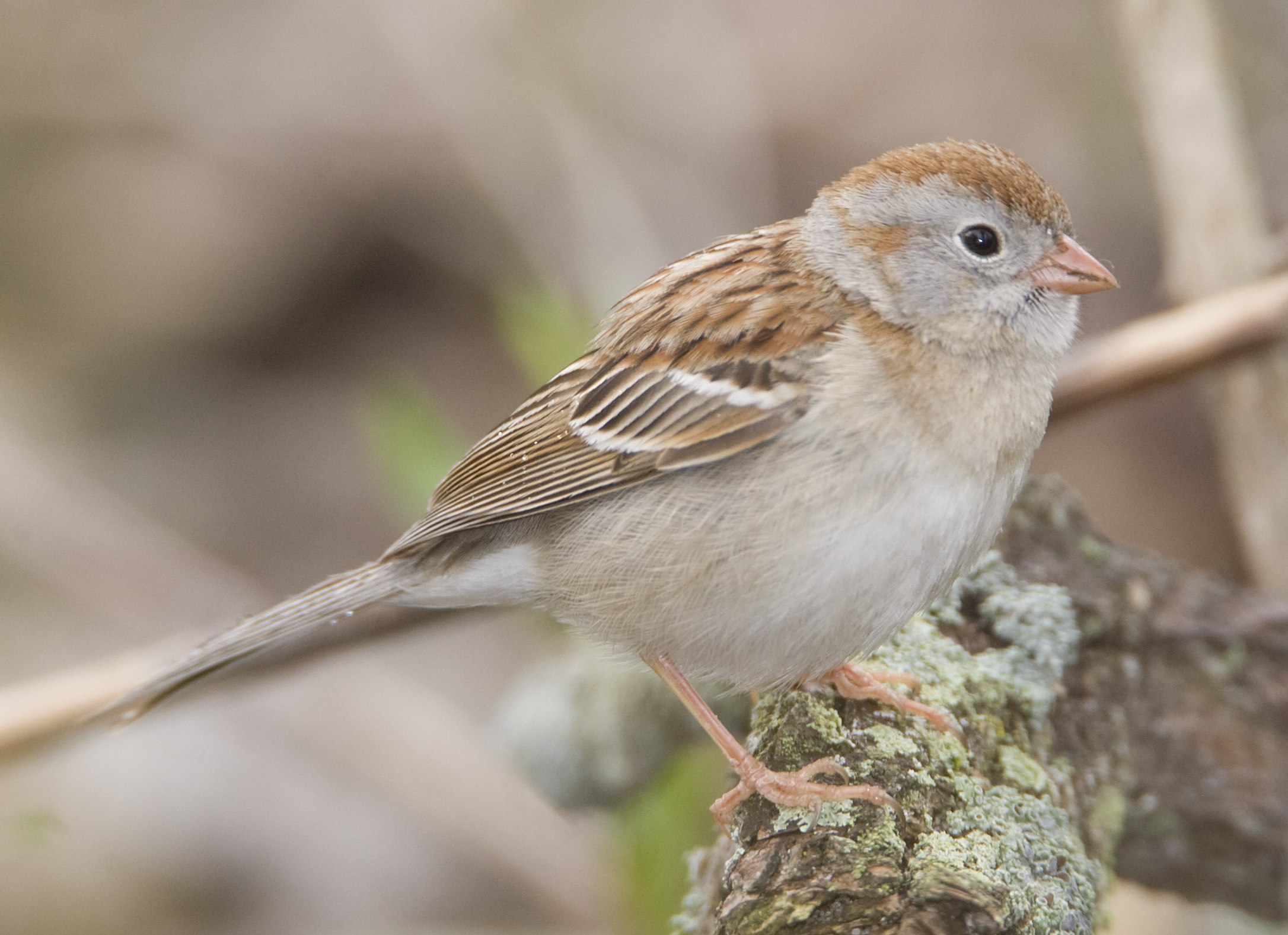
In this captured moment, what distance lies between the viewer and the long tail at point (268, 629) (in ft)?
7.91

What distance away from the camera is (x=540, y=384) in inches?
124

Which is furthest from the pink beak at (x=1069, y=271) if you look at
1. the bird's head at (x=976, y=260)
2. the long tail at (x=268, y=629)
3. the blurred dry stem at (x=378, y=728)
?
the blurred dry stem at (x=378, y=728)

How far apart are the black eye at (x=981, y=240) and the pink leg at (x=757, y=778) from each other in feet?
3.11

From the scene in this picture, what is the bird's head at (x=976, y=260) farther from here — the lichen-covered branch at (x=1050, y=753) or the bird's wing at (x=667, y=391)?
the lichen-covered branch at (x=1050, y=753)

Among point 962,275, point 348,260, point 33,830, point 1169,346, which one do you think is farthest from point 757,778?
point 348,260

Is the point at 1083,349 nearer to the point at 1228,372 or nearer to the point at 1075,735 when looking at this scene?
the point at 1228,372

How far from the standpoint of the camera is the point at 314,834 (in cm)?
418

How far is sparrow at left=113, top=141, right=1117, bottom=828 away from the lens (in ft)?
6.75

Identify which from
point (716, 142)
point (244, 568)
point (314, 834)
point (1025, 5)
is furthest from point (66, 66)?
point (1025, 5)

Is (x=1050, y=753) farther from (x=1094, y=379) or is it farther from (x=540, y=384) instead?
(x=540, y=384)

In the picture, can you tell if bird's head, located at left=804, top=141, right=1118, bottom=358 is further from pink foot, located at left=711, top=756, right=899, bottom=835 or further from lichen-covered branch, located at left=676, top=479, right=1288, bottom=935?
pink foot, located at left=711, top=756, right=899, bottom=835

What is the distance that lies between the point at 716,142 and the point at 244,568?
2.60 metres

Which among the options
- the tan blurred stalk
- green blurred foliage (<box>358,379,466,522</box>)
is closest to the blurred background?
green blurred foliage (<box>358,379,466,522</box>)

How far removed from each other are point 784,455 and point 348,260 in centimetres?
369
